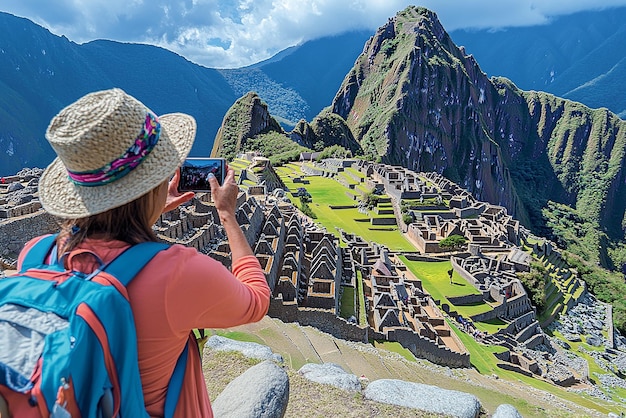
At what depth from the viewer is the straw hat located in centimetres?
173

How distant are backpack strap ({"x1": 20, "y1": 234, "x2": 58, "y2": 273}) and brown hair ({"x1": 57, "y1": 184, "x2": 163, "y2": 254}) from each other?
0.05m

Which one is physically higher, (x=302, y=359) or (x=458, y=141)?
(x=458, y=141)

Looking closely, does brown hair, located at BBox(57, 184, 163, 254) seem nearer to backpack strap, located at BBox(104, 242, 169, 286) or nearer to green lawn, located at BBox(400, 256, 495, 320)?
backpack strap, located at BBox(104, 242, 169, 286)

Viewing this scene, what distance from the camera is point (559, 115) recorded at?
157 meters

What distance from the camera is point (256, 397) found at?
4359 millimetres

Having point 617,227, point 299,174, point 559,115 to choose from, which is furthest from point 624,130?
point 299,174

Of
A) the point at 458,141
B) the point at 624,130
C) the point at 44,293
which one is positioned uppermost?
the point at 624,130

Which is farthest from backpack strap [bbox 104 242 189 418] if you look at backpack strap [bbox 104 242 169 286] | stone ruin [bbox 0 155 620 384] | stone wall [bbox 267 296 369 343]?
stone wall [bbox 267 296 369 343]

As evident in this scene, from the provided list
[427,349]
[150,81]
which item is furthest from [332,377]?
[150,81]

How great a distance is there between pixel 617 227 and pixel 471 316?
122m

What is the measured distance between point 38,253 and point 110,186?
42 cm

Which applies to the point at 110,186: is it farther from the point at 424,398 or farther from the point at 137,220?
the point at 424,398

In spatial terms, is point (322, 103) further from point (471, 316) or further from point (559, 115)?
point (471, 316)

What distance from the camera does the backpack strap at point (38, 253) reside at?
1.79 metres
